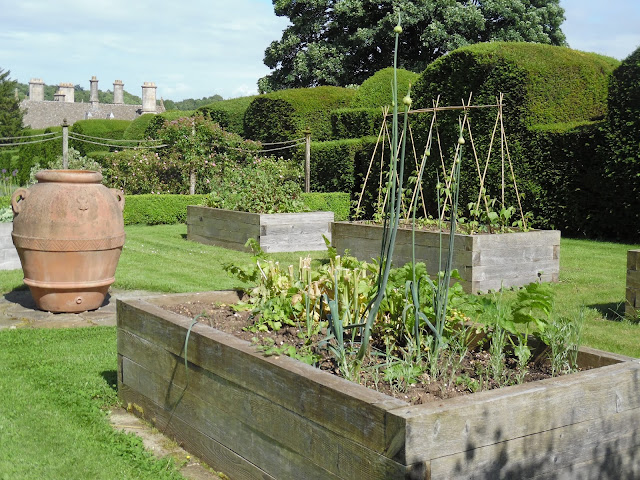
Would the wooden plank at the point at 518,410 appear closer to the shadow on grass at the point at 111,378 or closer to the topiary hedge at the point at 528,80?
the shadow on grass at the point at 111,378

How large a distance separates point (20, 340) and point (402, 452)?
4.10 m

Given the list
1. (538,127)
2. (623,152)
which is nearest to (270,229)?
(538,127)

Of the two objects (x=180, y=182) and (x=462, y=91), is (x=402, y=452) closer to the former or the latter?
(x=462, y=91)

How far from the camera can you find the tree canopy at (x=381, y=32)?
81.1ft

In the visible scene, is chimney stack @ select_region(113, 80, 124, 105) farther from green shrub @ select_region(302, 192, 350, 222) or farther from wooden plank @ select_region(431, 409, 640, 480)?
wooden plank @ select_region(431, 409, 640, 480)

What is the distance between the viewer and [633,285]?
6059 mm

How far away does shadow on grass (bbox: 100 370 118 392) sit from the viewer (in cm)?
438

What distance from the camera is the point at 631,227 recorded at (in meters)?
11.5

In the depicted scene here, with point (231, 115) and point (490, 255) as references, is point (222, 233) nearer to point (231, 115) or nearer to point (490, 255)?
point (490, 255)

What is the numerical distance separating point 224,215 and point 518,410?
8.83 metres

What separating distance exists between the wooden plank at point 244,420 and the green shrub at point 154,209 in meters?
11.1

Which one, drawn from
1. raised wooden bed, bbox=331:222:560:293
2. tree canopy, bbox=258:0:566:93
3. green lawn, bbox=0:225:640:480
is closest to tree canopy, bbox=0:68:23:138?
tree canopy, bbox=258:0:566:93

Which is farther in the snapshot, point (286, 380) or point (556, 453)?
point (286, 380)

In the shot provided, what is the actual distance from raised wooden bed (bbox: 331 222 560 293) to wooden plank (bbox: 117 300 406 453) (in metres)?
4.09
